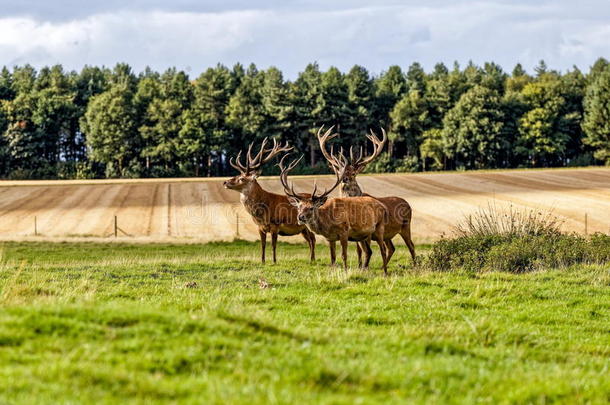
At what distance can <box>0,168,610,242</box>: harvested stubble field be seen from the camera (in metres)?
40.1

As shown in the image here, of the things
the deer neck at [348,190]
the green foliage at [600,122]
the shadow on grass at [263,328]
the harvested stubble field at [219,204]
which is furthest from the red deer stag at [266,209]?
the green foliage at [600,122]

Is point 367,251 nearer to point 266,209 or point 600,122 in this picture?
point 266,209

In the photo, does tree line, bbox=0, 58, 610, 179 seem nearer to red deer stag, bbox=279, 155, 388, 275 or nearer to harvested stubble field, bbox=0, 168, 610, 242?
harvested stubble field, bbox=0, 168, 610, 242

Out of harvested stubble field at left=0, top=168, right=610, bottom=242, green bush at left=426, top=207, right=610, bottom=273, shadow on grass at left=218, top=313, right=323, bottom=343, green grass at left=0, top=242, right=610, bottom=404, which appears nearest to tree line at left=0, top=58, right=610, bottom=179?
harvested stubble field at left=0, top=168, right=610, bottom=242

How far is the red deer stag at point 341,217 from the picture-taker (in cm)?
1817

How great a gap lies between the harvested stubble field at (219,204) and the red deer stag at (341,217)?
46.3ft

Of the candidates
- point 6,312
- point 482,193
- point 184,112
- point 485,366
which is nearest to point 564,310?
point 485,366

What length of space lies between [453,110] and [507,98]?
7.43 m

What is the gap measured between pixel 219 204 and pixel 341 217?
35748mm

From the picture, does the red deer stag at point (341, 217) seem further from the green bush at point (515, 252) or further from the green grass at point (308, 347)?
the green grass at point (308, 347)

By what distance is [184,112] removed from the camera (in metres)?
96.6

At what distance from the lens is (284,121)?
101500mm

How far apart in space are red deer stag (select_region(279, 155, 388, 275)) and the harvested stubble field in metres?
14.1

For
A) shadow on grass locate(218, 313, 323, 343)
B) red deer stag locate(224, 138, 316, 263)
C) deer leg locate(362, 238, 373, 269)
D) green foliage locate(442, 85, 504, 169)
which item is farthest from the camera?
green foliage locate(442, 85, 504, 169)
